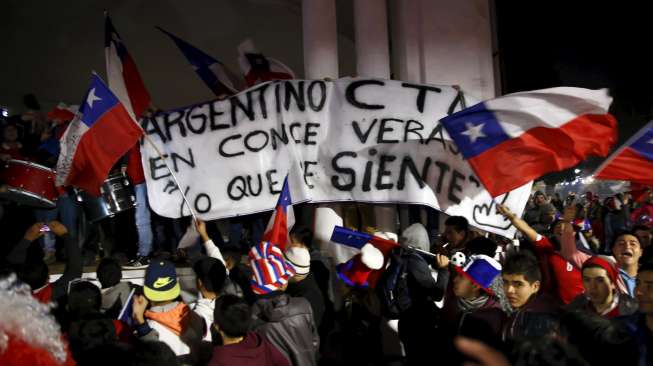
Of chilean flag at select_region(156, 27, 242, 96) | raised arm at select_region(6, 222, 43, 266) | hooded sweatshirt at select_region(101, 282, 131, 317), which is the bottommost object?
hooded sweatshirt at select_region(101, 282, 131, 317)

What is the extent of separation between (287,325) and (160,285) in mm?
867

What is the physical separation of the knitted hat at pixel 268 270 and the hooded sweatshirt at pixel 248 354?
0.75m

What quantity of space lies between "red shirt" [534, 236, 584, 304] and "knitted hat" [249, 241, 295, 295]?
5.68ft

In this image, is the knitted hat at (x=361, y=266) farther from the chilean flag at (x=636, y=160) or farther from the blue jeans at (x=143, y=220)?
the blue jeans at (x=143, y=220)

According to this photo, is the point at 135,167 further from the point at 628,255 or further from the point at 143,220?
the point at 628,255

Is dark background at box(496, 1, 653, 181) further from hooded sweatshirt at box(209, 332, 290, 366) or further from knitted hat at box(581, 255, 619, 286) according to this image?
hooded sweatshirt at box(209, 332, 290, 366)

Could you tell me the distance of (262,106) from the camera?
7.03 metres

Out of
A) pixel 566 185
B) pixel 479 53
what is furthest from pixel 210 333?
pixel 566 185

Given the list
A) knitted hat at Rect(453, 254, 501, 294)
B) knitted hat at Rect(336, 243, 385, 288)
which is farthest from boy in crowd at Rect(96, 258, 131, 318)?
knitted hat at Rect(453, 254, 501, 294)

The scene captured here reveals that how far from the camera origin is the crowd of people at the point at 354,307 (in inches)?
81.0

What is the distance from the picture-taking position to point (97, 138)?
19.2 ft

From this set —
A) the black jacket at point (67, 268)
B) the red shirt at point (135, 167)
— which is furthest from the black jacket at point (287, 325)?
the red shirt at point (135, 167)

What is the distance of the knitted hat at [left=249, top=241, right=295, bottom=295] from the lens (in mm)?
4297

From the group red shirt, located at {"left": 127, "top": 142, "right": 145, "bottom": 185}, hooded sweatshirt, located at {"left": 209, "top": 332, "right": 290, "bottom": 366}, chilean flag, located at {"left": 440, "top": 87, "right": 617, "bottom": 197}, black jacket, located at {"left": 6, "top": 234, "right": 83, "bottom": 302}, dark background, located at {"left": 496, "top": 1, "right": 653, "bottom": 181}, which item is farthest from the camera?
dark background, located at {"left": 496, "top": 1, "right": 653, "bottom": 181}
